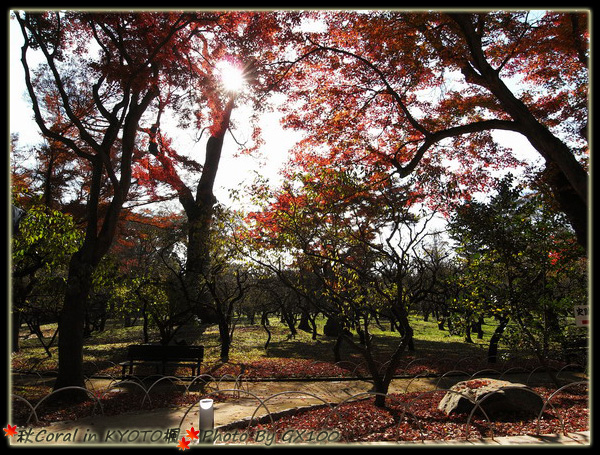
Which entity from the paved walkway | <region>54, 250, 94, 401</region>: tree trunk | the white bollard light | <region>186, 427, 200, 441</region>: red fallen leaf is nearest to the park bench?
<region>54, 250, 94, 401</region>: tree trunk

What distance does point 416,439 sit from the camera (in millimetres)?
4832

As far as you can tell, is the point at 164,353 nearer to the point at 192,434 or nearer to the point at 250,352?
the point at 250,352

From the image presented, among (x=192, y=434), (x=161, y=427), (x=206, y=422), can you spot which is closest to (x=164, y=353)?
(x=161, y=427)

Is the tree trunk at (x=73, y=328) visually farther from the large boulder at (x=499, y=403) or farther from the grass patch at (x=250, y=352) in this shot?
the large boulder at (x=499, y=403)

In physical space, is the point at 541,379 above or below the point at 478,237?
below

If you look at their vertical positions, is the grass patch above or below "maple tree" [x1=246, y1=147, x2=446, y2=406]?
below

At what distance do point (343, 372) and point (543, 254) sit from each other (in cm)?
578

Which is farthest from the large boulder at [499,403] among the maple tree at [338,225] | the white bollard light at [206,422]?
the white bollard light at [206,422]

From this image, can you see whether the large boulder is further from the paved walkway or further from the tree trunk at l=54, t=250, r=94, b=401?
the tree trunk at l=54, t=250, r=94, b=401

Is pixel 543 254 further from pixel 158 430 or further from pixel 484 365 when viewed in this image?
pixel 158 430

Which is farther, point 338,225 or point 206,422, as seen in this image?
point 338,225

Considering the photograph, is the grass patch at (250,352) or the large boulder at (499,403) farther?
the grass patch at (250,352)
